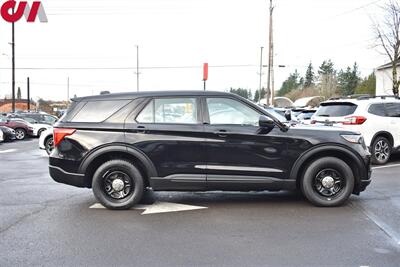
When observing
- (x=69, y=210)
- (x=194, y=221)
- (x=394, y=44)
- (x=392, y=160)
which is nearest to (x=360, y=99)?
(x=392, y=160)

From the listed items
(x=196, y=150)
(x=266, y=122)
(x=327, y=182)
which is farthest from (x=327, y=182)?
(x=196, y=150)

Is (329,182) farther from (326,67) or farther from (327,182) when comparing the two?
(326,67)

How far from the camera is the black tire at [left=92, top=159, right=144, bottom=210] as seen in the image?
664cm

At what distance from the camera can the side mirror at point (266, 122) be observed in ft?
21.0

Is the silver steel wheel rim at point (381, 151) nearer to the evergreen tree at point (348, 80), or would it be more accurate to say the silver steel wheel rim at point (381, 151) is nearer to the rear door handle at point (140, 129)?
the rear door handle at point (140, 129)

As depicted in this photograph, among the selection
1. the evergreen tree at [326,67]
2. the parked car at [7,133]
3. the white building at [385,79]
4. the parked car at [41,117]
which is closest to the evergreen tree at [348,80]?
the evergreen tree at [326,67]

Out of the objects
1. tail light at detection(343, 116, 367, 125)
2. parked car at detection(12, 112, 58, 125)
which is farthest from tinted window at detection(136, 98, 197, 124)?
parked car at detection(12, 112, 58, 125)

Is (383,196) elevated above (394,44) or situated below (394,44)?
below

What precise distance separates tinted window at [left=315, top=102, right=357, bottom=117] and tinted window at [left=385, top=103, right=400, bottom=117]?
0.94 metres

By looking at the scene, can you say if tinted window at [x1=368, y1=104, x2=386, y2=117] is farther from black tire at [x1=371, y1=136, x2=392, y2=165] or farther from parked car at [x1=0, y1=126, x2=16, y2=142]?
parked car at [x1=0, y1=126, x2=16, y2=142]

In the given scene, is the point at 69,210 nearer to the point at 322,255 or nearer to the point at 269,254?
the point at 269,254

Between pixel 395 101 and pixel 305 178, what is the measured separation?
639 cm

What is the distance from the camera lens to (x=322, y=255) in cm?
470

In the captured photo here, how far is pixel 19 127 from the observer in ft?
80.7
